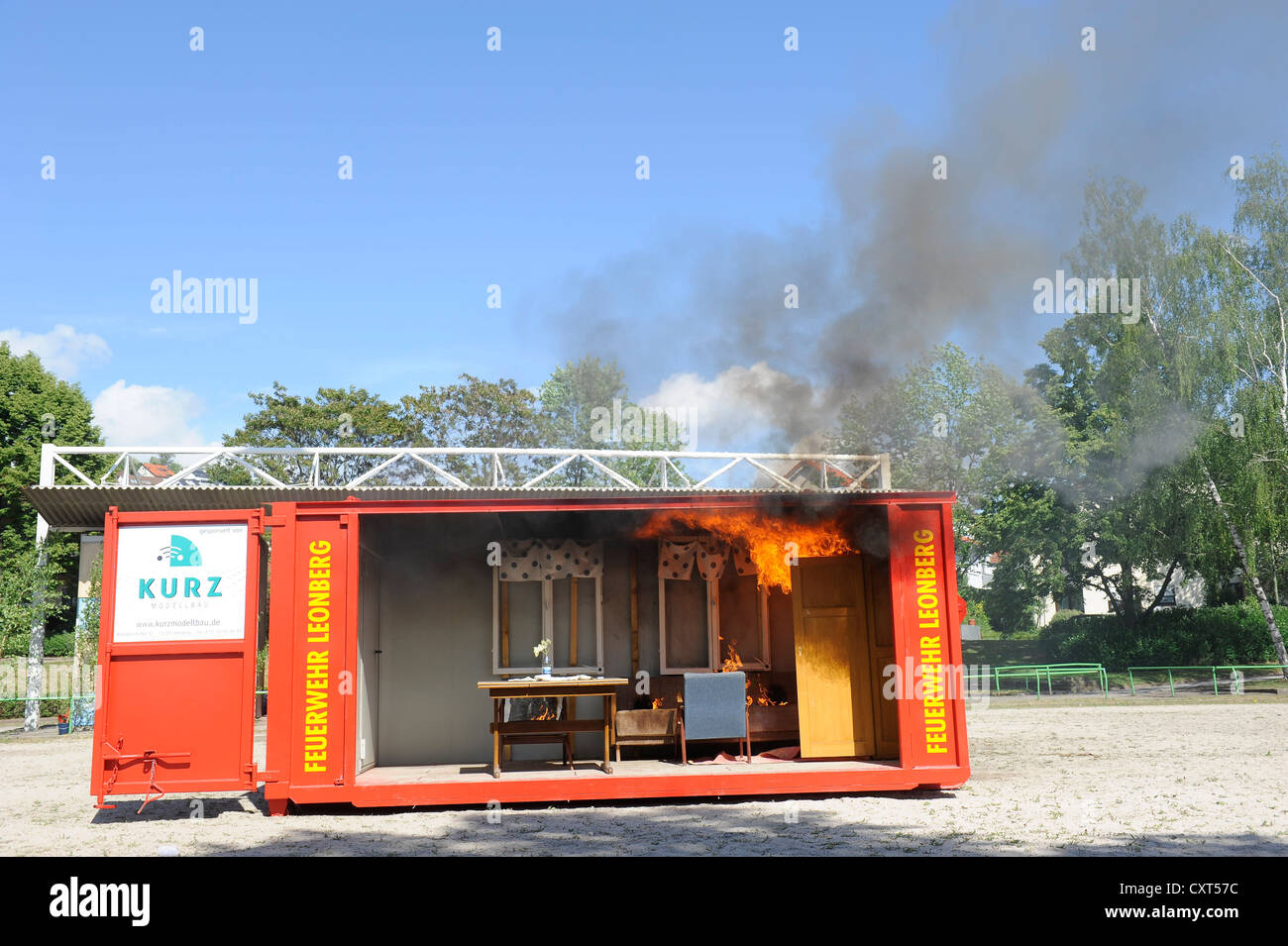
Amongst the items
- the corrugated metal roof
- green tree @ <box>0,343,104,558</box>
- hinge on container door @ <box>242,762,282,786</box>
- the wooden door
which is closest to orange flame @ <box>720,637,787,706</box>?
the wooden door

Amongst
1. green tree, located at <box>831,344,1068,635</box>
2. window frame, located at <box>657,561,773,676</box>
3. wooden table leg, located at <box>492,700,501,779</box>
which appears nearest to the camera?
wooden table leg, located at <box>492,700,501,779</box>

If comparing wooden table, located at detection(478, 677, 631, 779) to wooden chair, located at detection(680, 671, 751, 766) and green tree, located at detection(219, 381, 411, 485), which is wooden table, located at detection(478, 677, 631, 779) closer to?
wooden chair, located at detection(680, 671, 751, 766)

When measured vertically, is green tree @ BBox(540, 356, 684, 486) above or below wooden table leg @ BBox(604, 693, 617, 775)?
above

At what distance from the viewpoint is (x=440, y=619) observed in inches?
475

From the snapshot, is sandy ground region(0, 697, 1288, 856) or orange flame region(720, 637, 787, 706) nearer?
sandy ground region(0, 697, 1288, 856)

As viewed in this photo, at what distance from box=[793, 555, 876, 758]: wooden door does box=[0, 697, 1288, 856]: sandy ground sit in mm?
997

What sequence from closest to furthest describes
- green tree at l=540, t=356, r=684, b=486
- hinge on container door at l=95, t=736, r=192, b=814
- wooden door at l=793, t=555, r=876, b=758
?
1. hinge on container door at l=95, t=736, r=192, b=814
2. wooden door at l=793, t=555, r=876, b=758
3. green tree at l=540, t=356, r=684, b=486

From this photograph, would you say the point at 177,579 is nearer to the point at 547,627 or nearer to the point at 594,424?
the point at 547,627

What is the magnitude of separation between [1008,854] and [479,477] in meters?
30.5

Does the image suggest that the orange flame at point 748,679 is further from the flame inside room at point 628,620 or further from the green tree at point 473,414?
the green tree at point 473,414

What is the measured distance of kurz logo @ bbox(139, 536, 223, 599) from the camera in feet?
32.2

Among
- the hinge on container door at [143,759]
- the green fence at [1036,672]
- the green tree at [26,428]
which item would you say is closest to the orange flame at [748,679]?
the hinge on container door at [143,759]

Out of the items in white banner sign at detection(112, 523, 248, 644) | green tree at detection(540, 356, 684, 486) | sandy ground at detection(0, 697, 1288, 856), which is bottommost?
sandy ground at detection(0, 697, 1288, 856)

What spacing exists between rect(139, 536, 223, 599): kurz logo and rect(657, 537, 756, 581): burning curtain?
515 centimetres
